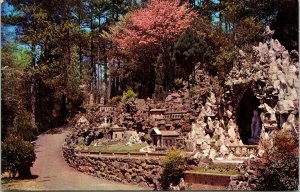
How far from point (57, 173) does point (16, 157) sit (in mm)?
982

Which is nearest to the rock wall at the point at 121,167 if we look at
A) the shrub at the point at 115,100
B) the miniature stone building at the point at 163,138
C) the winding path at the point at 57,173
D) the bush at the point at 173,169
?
the bush at the point at 173,169

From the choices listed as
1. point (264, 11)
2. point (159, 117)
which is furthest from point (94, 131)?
point (264, 11)

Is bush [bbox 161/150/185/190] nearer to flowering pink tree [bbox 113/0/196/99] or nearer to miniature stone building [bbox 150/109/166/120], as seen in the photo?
flowering pink tree [bbox 113/0/196/99]

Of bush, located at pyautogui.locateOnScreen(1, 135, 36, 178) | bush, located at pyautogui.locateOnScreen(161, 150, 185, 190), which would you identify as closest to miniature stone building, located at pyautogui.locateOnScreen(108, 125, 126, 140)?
bush, located at pyautogui.locateOnScreen(161, 150, 185, 190)

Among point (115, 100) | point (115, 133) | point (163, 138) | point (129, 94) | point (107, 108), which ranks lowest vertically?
point (163, 138)

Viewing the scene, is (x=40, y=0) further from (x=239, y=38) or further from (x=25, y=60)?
(x=239, y=38)

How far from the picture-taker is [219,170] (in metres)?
10.3

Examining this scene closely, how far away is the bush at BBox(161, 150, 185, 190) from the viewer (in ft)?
34.4

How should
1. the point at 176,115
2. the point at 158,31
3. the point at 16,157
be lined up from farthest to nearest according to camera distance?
the point at 158,31 < the point at 176,115 < the point at 16,157

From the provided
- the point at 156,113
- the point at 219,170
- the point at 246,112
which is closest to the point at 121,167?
the point at 219,170

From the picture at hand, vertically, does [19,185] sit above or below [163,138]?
below

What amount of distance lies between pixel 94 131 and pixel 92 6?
5.74 metres

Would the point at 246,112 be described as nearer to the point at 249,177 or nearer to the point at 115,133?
the point at 249,177

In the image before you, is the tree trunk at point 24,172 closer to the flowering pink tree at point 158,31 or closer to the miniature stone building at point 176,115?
the flowering pink tree at point 158,31
